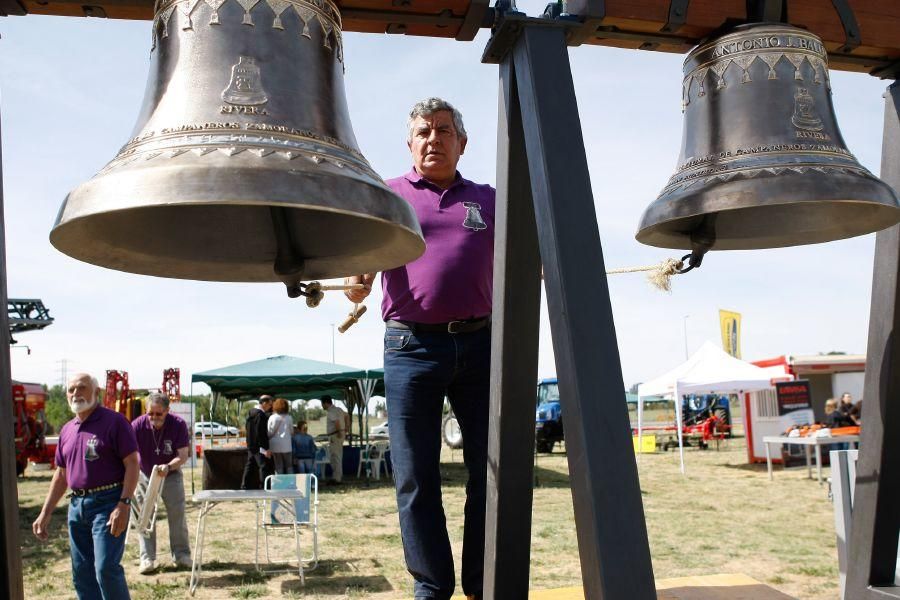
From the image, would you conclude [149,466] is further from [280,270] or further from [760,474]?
[760,474]

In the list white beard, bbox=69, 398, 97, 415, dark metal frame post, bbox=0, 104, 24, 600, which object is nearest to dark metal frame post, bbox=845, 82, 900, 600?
dark metal frame post, bbox=0, 104, 24, 600

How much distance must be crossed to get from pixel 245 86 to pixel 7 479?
34.8 inches

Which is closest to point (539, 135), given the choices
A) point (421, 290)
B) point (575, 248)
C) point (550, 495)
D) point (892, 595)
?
point (575, 248)

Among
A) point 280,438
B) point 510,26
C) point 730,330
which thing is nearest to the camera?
point 510,26

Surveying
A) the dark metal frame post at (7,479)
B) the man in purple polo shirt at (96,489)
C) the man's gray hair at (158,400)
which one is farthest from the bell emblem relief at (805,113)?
the man's gray hair at (158,400)

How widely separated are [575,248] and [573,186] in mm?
135

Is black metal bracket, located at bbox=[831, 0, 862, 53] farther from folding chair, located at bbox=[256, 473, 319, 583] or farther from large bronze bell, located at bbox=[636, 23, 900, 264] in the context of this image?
folding chair, located at bbox=[256, 473, 319, 583]

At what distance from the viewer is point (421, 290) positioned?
2.38 m

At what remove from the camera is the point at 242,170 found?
1.27 metres

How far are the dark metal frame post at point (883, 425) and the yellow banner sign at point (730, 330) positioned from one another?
29319 mm

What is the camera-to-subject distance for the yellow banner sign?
3012 cm

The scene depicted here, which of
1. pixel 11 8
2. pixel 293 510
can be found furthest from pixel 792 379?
pixel 11 8

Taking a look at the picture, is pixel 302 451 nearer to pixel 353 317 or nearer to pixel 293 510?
pixel 293 510

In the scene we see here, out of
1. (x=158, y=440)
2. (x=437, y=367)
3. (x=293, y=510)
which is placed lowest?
(x=293, y=510)
